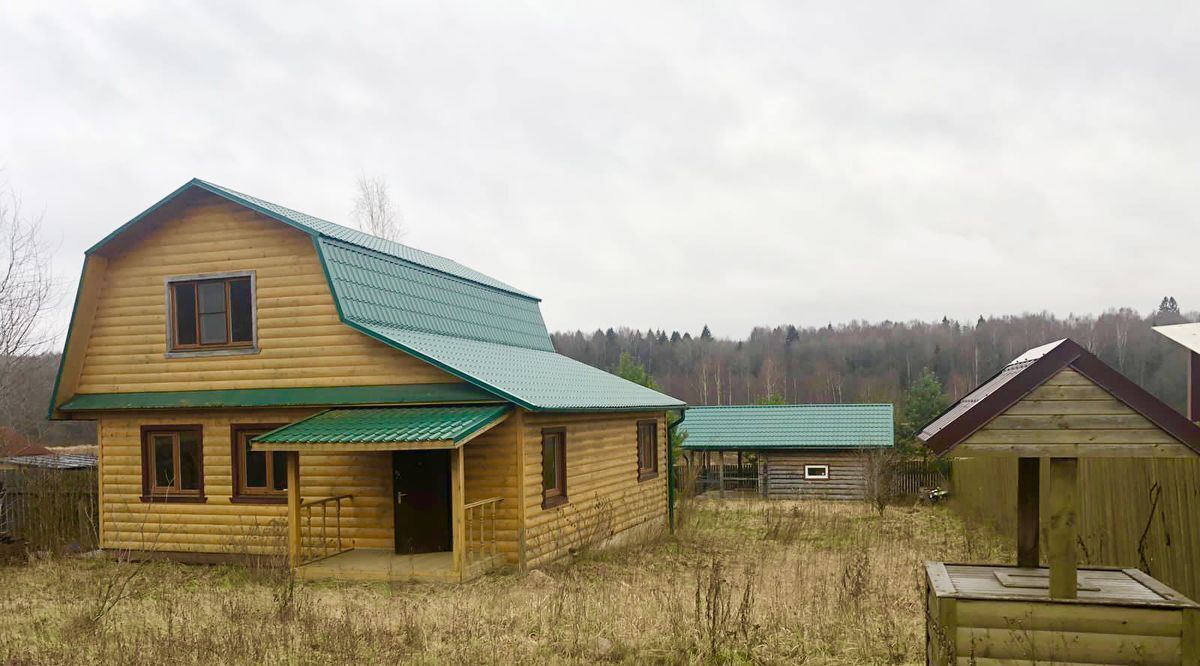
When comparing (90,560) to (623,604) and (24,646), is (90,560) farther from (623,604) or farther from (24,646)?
(623,604)

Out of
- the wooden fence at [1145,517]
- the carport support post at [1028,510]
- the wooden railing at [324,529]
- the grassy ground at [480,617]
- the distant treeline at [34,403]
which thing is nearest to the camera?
the carport support post at [1028,510]

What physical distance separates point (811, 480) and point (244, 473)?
65.3 feet

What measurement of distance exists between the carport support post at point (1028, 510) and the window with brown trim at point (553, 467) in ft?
27.3

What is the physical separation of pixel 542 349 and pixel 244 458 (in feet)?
25.5

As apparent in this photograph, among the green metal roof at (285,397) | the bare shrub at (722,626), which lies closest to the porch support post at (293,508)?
the green metal roof at (285,397)

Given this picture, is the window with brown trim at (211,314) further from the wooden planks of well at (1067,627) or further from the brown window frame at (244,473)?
the wooden planks of well at (1067,627)

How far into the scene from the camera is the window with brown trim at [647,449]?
765 inches

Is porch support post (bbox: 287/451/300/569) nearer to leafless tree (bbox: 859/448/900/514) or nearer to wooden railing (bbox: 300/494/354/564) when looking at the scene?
wooden railing (bbox: 300/494/354/564)

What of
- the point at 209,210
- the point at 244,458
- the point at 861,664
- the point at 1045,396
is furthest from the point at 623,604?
the point at 209,210

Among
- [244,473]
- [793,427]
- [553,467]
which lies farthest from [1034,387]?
[793,427]

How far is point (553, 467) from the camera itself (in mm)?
15023

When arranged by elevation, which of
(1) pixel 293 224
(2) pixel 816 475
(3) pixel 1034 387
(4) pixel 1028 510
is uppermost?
(1) pixel 293 224

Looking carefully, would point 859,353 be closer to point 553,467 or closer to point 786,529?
point 786,529

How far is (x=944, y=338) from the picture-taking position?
88.8 meters
